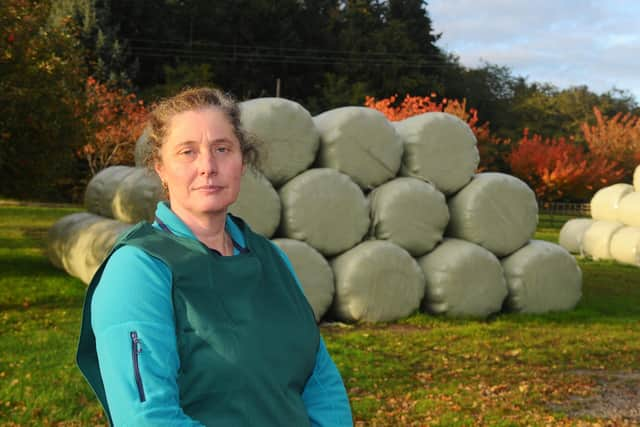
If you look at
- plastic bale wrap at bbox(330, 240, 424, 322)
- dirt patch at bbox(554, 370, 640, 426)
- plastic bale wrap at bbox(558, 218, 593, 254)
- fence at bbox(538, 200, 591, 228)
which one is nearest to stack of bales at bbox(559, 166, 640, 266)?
plastic bale wrap at bbox(558, 218, 593, 254)

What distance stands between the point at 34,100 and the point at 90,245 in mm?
2514

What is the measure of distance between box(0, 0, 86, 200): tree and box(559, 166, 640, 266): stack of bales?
12.3m

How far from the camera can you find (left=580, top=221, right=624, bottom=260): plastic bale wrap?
18.6m

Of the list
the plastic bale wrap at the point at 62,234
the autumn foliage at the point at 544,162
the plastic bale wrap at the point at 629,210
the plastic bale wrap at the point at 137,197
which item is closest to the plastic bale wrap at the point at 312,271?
the plastic bale wrap at the point at 137,197

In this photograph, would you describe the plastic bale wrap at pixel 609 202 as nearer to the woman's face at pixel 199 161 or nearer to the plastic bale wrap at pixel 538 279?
the plastic bale wrap at pixel 538 279

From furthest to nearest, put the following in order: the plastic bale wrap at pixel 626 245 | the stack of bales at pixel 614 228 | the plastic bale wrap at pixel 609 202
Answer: the plastic bale wrap at pixel 609 202
the stack of bales at pixel 614 228
the plastic bale wrap at pixel 626 245

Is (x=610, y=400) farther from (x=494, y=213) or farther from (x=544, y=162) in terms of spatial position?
(x=544, y=162)

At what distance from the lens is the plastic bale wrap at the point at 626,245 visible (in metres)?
17.4

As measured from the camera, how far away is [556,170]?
31406 mm

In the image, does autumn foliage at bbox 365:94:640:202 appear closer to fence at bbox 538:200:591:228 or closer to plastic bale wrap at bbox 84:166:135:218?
fence at bbox 538:200:591:228

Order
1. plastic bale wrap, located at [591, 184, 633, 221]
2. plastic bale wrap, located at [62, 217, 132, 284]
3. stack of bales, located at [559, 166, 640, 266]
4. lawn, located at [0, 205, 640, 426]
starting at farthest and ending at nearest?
plastic bale wrap, located at [591, 184, 633, 221]
stack of bales, located at [559, 166, 640, 266]
plastic bale wrap, located at [62, 217, 132, 284]
lawn, located at [0, 205, 640, 426]

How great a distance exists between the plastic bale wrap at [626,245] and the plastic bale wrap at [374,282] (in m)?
9.67

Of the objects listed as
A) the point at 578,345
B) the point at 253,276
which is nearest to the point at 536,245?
the point at 578,345

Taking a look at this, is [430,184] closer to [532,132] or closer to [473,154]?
[473,154]
